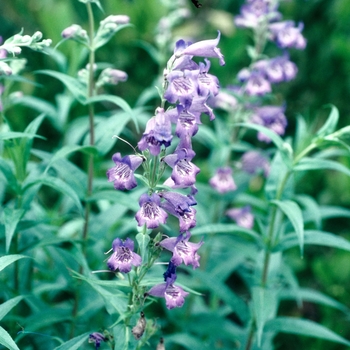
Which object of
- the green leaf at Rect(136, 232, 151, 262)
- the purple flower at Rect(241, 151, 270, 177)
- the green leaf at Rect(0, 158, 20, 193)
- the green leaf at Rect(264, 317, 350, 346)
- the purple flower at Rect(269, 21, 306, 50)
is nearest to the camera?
the green leaf at Rect(136, 232, 151, 262)

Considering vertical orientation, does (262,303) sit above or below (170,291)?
below

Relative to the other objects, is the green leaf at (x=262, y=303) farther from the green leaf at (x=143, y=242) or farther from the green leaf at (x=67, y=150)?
the green leaf at (x=67, y=150)

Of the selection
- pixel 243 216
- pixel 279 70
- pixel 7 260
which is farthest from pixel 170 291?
pixel 279 70

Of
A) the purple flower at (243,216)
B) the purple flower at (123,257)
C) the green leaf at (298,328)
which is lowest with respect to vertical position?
the green leaf at (298,328)

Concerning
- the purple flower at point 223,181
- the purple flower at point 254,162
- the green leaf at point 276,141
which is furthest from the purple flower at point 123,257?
the purple flower at point 254,162

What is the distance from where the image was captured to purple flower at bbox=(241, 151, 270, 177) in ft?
12.0

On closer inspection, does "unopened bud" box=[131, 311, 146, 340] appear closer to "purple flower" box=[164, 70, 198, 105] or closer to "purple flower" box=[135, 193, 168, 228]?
"purple flower" box=[135, 193, 168, 228]

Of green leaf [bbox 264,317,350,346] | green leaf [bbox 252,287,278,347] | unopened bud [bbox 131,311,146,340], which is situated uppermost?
unopened bud [bbox 131,311,146,340]

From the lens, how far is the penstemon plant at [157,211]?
199cm

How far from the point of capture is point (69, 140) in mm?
3486

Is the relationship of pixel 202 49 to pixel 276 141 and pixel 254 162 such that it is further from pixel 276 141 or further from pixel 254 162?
pixel 254 162

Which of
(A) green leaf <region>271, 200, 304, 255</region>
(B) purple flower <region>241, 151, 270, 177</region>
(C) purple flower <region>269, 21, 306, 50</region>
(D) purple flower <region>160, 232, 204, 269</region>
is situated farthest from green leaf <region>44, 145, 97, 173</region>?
(C) purple flower <region>269, 21, 306, 50</region>

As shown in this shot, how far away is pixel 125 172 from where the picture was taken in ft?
6.50

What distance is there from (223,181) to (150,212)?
1.56m
